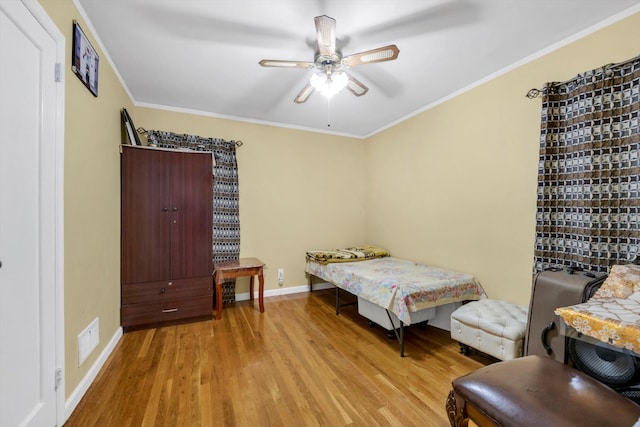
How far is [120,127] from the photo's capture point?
271 centimetres

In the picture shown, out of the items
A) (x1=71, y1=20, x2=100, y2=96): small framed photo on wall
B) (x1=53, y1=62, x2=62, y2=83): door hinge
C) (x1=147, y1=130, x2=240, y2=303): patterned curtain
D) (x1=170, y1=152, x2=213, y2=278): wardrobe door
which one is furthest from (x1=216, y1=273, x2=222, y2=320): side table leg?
(x1=53, y1=62, x2=62, y2=83): door hinge

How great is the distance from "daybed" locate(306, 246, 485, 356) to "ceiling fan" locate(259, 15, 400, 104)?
1797mm

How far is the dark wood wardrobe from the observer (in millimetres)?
2646

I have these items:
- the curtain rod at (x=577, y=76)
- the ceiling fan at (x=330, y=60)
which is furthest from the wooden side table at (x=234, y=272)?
the curtain rod at (x=577, y=76)

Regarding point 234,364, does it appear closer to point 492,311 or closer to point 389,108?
point 492,311

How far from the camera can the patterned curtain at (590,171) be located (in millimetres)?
1673

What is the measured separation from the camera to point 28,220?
125 cm

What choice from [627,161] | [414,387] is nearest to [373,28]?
[627,161]

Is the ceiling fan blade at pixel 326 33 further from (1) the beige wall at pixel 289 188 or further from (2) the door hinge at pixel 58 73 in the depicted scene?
(1) the beige wall at pixel 289 188

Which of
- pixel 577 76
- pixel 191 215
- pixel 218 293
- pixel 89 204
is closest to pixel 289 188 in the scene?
pixel 191 215

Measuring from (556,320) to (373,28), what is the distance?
2329mm

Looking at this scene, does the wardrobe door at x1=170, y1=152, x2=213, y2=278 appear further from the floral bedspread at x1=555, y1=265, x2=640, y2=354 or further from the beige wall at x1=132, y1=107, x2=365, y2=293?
the floral bedspread at x1=555, y1=265, x2=640, y2=354

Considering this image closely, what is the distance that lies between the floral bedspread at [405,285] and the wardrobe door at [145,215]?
76.2 inches

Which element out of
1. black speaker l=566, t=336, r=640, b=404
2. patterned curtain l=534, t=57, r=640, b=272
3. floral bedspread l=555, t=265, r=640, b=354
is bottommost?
black speaker l=566, t=336, r=640, b=404
